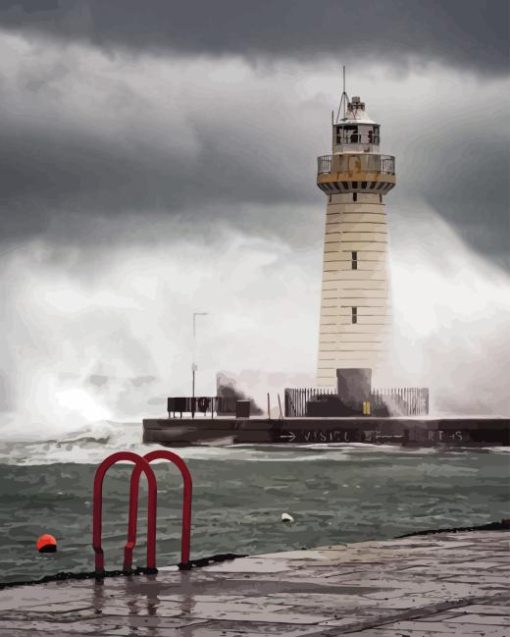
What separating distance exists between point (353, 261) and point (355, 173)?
16.2ft

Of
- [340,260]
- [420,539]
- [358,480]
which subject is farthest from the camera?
[340,260]

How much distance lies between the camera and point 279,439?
3194 inches

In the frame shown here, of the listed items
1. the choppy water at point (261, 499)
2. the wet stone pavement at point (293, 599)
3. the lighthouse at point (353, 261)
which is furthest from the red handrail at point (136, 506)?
the lighthouse at point (353, 261)

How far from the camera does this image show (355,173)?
8088 cm

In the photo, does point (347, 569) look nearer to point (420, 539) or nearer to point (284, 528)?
point (420, 539)

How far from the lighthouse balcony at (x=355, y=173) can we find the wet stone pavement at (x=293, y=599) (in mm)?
67301

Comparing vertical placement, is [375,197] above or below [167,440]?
above

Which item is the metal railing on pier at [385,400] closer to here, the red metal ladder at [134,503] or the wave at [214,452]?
the wave at [214,452]

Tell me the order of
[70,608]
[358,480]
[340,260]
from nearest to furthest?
[70,608]
[358,480]
[340,260]

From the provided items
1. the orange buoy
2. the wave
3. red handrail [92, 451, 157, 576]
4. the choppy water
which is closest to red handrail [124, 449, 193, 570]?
red handrail [92, 451, 157, 576]

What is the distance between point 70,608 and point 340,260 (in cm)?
6847

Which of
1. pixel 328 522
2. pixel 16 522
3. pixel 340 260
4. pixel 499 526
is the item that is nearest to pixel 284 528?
pixel 328 522

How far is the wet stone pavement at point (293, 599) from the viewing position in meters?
9.51

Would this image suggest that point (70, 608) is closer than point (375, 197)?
Yes
